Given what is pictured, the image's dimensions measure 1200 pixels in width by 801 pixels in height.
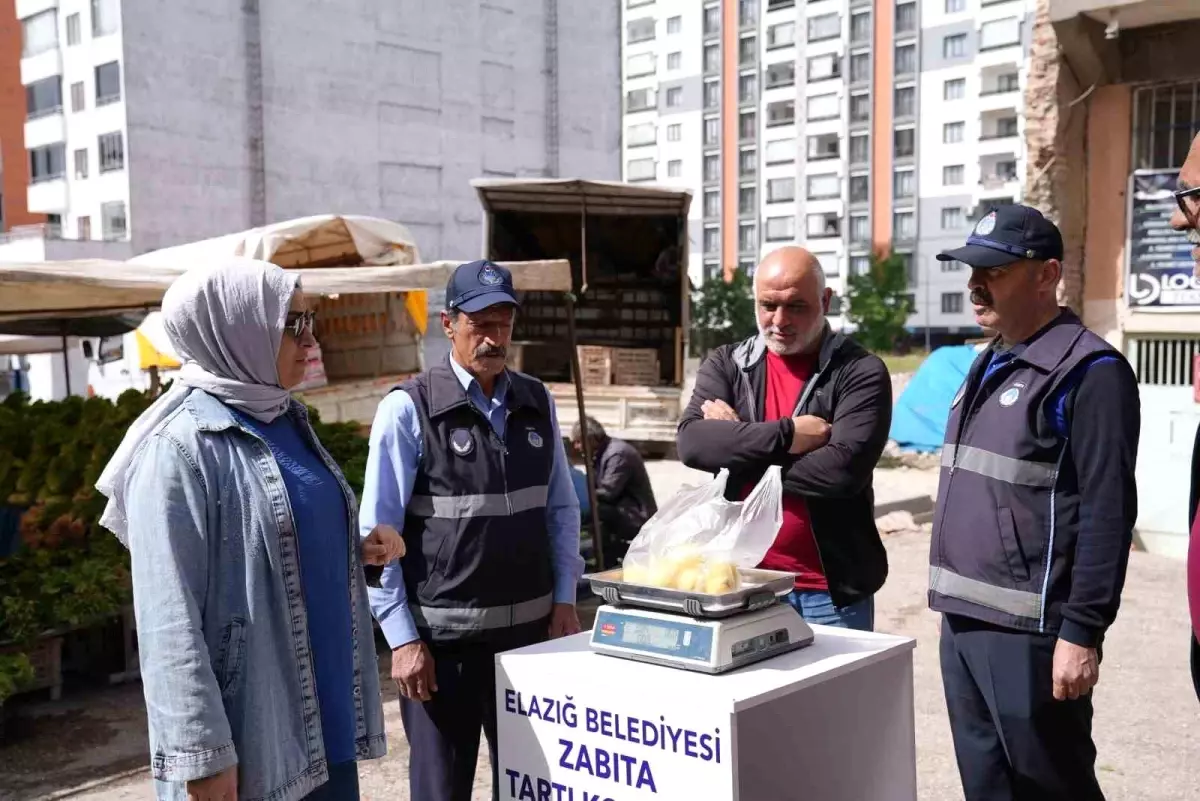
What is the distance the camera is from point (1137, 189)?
938 centimetres

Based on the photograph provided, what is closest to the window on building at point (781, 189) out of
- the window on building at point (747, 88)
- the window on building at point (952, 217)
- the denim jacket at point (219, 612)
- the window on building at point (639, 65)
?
the window on building at point (747, 88)

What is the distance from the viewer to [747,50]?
72.7 m

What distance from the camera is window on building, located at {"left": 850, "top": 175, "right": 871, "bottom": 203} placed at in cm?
6619

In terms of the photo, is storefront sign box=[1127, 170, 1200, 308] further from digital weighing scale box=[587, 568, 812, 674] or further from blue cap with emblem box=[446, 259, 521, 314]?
digital weighing scale box=[587, 568, 812, 674]

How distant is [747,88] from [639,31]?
12196mm

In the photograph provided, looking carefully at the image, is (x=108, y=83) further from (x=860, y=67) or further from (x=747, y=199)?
(x=860, y=67)

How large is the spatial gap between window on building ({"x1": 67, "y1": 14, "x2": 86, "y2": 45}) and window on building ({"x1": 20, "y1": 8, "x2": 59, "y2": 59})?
63.5 inches

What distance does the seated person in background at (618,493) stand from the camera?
25.8 feet

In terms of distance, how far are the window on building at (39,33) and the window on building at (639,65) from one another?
48059 millimetres

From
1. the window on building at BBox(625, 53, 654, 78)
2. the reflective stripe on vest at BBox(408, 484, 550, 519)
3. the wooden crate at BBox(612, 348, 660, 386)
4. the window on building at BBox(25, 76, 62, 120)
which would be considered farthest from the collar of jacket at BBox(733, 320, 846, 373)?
the window on building at BBox(625, 53, 654, 78)

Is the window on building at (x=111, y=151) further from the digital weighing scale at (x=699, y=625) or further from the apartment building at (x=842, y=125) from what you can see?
the apartment building at (x=842, y=125)

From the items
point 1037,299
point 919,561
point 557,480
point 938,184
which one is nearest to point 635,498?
point 919,561

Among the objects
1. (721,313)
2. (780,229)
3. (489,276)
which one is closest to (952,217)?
(780,229)

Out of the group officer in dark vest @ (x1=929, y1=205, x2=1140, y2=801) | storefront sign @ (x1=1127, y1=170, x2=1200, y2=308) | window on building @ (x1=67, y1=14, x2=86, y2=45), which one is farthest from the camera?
window on building @ (x1=67, y1=14, x2=86, y2=45)
